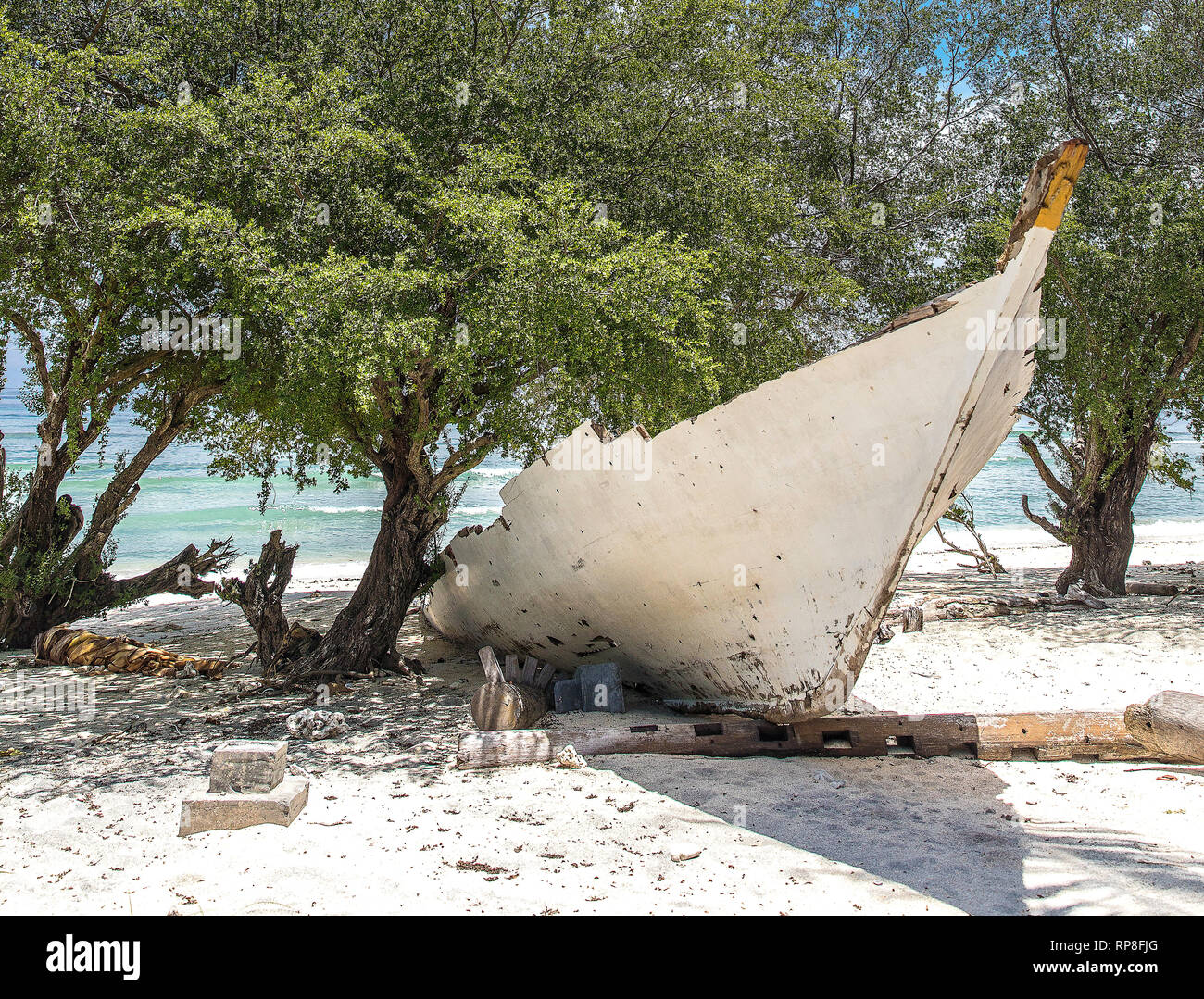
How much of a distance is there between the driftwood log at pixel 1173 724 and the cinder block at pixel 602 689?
367 centimetres

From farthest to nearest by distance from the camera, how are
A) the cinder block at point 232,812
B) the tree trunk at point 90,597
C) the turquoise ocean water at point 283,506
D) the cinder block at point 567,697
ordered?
the turquoise ocean water at point 283,506 → the tree trunk at point 90,597 → the cinder block at point 567,697 → the cinder block at point 232,812

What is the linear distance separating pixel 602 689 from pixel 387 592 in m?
3.06

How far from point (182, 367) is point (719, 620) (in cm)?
692

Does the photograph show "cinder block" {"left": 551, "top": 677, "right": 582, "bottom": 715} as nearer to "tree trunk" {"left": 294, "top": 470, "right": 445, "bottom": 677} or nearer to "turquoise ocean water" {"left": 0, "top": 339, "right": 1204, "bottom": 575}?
"tree trunk" {"left": 294, "top": 470, "right": 445, "bottom": 677}

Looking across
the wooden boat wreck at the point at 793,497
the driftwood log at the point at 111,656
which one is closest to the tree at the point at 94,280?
the driftwood log at the point at 111,656

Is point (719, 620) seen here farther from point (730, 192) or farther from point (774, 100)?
point (774, 100)

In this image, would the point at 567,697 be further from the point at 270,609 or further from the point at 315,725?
the point at 270,609

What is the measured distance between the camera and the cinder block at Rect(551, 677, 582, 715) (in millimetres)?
7465

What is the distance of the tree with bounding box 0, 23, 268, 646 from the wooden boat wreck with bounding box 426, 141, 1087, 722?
11.5 ft

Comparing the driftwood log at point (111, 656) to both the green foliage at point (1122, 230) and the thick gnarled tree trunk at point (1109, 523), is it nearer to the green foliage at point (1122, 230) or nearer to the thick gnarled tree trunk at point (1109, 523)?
the green foliage at point (1122, 230)

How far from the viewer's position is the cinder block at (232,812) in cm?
500

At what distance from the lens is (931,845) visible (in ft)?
15.8

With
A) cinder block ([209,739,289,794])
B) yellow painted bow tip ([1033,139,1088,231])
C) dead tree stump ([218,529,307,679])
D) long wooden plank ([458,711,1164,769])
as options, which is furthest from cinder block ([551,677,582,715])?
yellow painted bow tip ([1033,139,1088,231])

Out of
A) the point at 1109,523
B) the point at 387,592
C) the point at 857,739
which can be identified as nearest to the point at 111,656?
the point at 387,592
